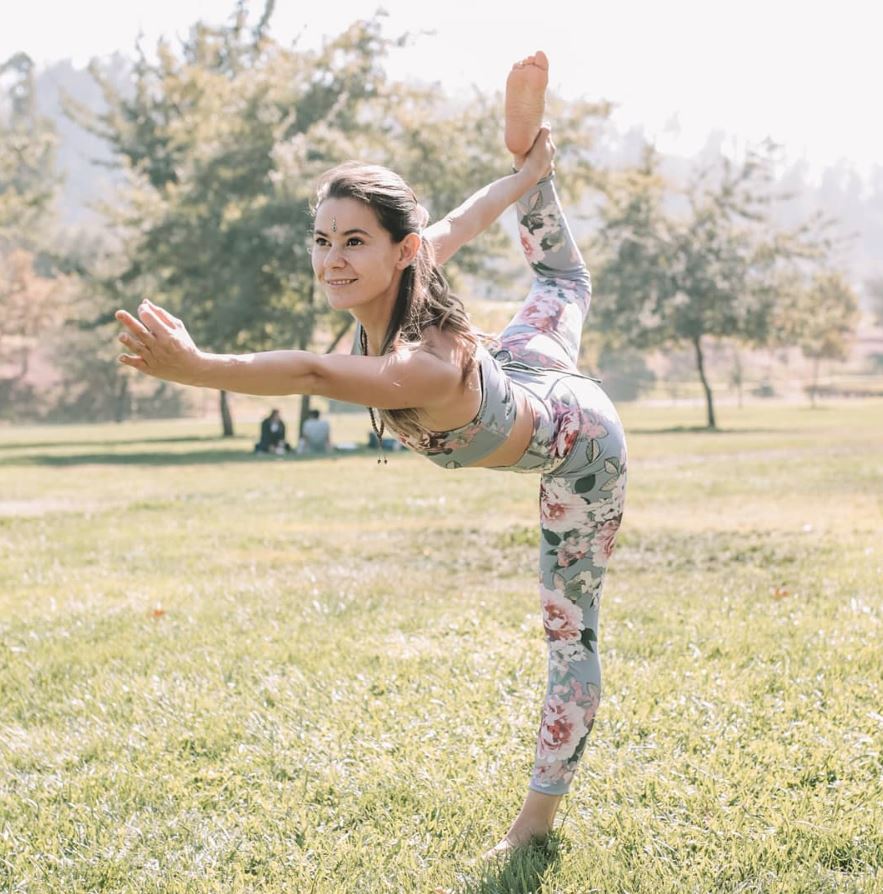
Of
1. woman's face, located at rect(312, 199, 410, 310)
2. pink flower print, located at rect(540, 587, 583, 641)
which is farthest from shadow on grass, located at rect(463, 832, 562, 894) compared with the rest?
woman's face, located at rect(312, 199, 410, 310)

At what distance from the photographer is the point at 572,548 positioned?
11.9 ft

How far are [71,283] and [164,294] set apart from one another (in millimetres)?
30539

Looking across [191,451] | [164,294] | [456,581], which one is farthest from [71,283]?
[456,581]

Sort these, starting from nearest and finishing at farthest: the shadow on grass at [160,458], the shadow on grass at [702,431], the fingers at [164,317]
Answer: the fingers at [164,317], the shadow on grass at [160,458], the shadow on grass at [702,431]

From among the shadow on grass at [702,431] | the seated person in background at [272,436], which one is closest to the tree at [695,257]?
the shadow on grass at [702,431]

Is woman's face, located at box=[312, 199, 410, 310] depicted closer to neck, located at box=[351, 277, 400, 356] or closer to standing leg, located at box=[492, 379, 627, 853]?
neck, located at box=[351, 277, 400, 356]

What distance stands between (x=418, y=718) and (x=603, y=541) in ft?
5.32

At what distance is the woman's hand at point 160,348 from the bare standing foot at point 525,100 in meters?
1.90

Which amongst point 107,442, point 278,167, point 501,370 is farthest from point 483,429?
point 107,442

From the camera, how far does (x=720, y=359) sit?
432 feet

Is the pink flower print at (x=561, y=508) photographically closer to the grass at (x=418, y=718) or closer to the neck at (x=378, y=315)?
the neck at (x=378, y=315)

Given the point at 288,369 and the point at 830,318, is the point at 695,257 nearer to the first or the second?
the point at 830,318

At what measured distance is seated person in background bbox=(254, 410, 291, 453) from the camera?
91.1ft

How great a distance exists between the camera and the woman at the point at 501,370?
2.80 meters
